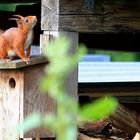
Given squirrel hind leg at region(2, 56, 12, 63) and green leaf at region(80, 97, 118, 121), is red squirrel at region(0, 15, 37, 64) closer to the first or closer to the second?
squirrel hind leg at region(2, 56, 12, 63)

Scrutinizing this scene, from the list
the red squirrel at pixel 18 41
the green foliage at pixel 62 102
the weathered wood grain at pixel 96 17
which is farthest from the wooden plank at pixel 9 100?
the green foliage at pixel 62 102

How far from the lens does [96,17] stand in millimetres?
3473

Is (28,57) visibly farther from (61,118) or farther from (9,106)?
(61,118)

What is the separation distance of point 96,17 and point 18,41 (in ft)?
1.88

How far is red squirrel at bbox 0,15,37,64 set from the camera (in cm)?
323

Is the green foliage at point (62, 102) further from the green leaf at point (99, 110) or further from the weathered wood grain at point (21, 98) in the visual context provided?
the weathered wood grain at point (21, 98)

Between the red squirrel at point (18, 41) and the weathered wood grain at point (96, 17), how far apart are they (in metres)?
0.12

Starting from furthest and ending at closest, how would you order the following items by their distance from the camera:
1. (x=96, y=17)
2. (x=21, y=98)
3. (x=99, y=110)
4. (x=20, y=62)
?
1. (x=96, y=17)
2. (x=21, y=98)
3. (x=20, y=62)
4. (x=99, y=110)

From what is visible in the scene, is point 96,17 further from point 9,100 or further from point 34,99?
point 9,100

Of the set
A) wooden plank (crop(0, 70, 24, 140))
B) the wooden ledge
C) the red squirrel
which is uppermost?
the red squirrel

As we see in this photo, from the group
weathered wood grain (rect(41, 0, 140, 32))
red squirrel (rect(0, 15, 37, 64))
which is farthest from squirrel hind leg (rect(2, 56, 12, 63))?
weathered wood grain (rect(41, 0, 140, 32))

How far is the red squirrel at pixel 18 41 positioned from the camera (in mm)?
3234

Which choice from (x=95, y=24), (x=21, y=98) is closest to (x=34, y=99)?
(x=21, y=98)

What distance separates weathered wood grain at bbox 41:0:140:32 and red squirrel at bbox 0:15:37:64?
0.12 meters
